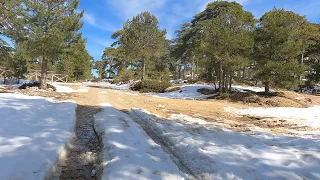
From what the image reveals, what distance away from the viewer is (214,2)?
1176 inches

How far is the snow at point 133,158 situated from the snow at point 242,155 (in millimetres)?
462

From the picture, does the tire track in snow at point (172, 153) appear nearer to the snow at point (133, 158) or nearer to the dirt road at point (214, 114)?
the snow at point (133, 158)

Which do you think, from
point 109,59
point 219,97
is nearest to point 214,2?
point 219,97

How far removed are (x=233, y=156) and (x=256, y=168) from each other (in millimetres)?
647

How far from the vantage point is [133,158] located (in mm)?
4656

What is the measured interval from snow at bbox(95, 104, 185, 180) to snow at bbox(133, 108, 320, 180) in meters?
0.46

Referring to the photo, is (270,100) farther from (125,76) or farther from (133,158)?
(125,76)

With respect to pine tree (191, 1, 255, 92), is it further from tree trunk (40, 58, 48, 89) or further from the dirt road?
tree trunk (40, 58, 48, 89)

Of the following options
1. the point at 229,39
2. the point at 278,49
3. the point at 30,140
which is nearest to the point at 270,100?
the point at 278,49

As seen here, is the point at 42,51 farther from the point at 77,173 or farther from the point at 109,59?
the point at 109,59

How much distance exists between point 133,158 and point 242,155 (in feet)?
6.93

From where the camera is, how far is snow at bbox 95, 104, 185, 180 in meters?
3.99

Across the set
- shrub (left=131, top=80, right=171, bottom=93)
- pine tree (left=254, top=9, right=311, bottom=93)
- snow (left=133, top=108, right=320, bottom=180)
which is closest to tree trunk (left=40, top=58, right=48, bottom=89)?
shrub (left=131, top=80, right=171, bottom=93)

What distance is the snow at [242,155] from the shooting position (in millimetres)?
4098
